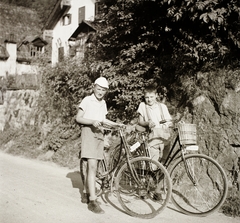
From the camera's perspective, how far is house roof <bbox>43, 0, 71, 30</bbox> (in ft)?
85.9

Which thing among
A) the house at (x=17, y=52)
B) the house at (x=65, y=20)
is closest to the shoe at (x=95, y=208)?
the house at (x=65, y=20)

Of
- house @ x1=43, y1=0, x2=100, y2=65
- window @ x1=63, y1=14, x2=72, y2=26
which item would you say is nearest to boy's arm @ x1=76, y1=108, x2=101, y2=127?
house @ x1=43, y1=0, x2=100, y2=65

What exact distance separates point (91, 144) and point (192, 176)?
1.56 metres

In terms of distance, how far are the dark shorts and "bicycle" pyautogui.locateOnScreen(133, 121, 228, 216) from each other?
0.70 m

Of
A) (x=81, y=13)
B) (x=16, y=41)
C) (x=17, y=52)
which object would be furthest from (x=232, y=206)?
(x=16, y=41)

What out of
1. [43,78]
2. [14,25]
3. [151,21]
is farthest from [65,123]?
[14,25]

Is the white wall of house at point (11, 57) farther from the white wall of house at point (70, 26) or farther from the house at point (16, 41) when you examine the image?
the white wall of house at point (70, 26)

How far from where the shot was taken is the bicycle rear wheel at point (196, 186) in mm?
4914

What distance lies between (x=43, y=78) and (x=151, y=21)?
4965 mm

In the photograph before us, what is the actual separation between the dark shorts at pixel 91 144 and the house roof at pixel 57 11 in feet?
75.4

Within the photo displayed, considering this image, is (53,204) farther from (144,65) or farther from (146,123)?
(144,65)

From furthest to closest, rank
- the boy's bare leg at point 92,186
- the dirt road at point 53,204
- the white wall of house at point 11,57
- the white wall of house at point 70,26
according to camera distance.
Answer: the white wall of house at point 11,57 → the white wall of house at point 70,26 → the boy's bare leg at point 92,186 → the dirt road at point 53,204

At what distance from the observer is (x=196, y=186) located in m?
4.95

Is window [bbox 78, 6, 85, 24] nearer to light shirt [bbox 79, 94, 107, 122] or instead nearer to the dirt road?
the dirt road
